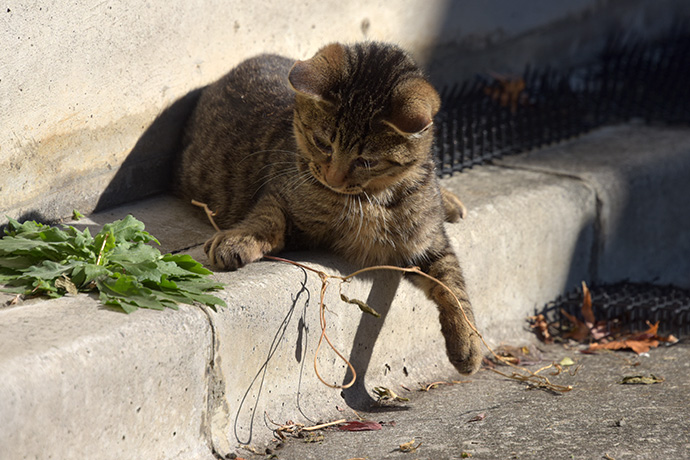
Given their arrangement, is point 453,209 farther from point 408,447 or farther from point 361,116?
point 408,447

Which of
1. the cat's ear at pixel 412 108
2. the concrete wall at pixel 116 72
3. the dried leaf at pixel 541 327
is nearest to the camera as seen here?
the cat's ear at pixel 412 108

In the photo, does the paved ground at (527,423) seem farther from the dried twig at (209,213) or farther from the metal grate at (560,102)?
the metal grate at (560,102)

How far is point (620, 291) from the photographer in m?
4.07

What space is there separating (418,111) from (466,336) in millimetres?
878

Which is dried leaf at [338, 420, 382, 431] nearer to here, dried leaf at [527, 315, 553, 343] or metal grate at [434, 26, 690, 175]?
dried leaf at [527, 315, 553, 343]

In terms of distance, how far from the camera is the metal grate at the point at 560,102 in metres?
4.48

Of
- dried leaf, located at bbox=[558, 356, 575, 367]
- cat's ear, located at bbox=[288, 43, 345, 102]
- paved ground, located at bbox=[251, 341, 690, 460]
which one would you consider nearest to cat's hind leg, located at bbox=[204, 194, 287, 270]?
cat's ear, located at bbox=[288, 43, 345, 102]

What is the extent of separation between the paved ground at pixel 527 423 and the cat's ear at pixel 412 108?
994 mm

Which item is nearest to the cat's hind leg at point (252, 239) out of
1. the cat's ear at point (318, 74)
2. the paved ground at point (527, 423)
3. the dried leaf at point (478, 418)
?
the cat's ear at point (318, 74)

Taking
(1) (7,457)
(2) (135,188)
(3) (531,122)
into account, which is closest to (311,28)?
(2) (135,188)

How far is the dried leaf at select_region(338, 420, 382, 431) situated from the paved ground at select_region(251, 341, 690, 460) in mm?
31

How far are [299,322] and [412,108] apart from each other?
0.82 m

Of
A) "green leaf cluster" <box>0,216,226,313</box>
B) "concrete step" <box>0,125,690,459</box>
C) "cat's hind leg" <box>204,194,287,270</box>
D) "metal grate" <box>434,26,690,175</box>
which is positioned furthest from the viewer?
"metal grate" <box>434,26,690,175</box>

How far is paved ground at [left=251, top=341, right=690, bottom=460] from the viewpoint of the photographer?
2.34m
